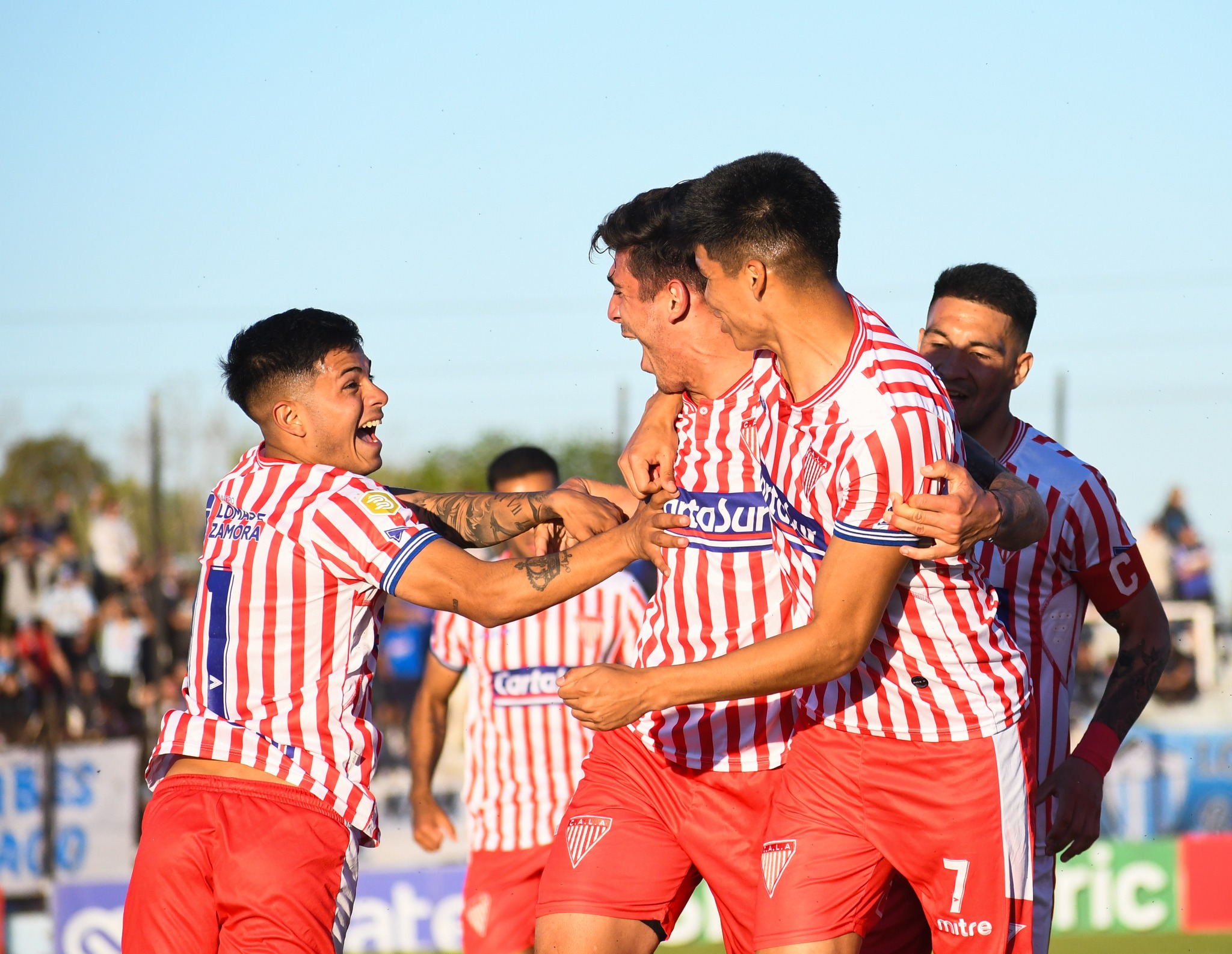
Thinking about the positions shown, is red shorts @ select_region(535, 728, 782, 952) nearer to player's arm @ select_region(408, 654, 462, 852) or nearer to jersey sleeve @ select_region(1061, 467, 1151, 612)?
jersey sleeve @ select_region(1061, 467, 1151, 612)

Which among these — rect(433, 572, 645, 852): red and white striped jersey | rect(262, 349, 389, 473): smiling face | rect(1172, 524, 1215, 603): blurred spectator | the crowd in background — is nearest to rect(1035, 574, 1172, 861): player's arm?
rect(262, 349, 389, 473): smiling face

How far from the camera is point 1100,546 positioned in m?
4.14

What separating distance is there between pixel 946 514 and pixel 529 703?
12.2 feet

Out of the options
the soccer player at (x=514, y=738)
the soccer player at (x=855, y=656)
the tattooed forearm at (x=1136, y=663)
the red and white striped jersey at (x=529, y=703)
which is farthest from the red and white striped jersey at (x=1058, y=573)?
the red and white striped jersey at (x=529, y=703)

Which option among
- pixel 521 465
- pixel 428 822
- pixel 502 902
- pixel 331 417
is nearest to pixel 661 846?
pixel 331 417

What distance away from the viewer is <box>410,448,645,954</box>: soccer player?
6.18 metres

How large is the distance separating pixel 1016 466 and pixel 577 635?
275 cm

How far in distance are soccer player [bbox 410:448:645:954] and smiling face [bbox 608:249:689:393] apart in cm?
202

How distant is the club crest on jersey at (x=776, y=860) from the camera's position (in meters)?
3.55

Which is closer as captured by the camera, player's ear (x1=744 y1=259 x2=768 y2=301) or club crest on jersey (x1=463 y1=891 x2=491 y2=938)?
player's ear (x1=744 y1=259 x2=768 y2=301)

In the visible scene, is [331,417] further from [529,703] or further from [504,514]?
[529,703]

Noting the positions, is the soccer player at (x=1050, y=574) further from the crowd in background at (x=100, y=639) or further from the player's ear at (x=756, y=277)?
the crowd in background at (x=100, y=639)

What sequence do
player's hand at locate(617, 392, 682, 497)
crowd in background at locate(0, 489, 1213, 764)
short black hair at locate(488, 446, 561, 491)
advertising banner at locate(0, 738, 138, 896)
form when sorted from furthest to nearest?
crowd in background at locate(0, 489, 1213, 764), advertising banner at locate(0, 738, 138, 896), short black hair at locate(488, 446, 561, 491), player's hand at locate(617, 392, 682, 497)

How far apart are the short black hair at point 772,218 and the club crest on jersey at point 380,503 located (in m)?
1.16
